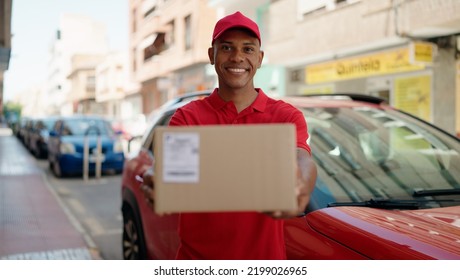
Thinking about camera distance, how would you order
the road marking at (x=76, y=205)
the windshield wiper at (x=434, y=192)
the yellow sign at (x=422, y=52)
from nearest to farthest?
the windshield wiper at (x=434, y=192) < the road marking at (x=76, y=205) < the yellow sign at (x=422, y=52)

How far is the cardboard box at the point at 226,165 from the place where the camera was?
1.49 metres

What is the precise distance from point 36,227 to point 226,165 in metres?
5.22

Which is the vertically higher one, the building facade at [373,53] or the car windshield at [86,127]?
the building facade at [373,53]

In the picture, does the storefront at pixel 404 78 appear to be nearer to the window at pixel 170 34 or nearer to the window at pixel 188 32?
the window at pixel 188 32

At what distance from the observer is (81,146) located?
437 inches

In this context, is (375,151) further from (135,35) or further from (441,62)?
(135,35)

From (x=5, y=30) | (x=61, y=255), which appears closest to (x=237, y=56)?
(x=61, y=255)

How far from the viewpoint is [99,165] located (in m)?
10.8

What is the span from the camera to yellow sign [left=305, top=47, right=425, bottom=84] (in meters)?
10.4

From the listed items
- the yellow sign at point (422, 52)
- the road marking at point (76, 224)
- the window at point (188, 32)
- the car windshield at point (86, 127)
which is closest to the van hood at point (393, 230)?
the road marking at point (76, 224)

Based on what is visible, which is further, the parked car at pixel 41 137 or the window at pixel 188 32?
the window at pixel 188 32

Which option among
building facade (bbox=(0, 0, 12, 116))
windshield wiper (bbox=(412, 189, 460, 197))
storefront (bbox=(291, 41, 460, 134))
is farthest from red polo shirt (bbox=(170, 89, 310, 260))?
storefront (bbox=(291, 41, 460, 134))

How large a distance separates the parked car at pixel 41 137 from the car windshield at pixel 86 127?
3.53 meters
